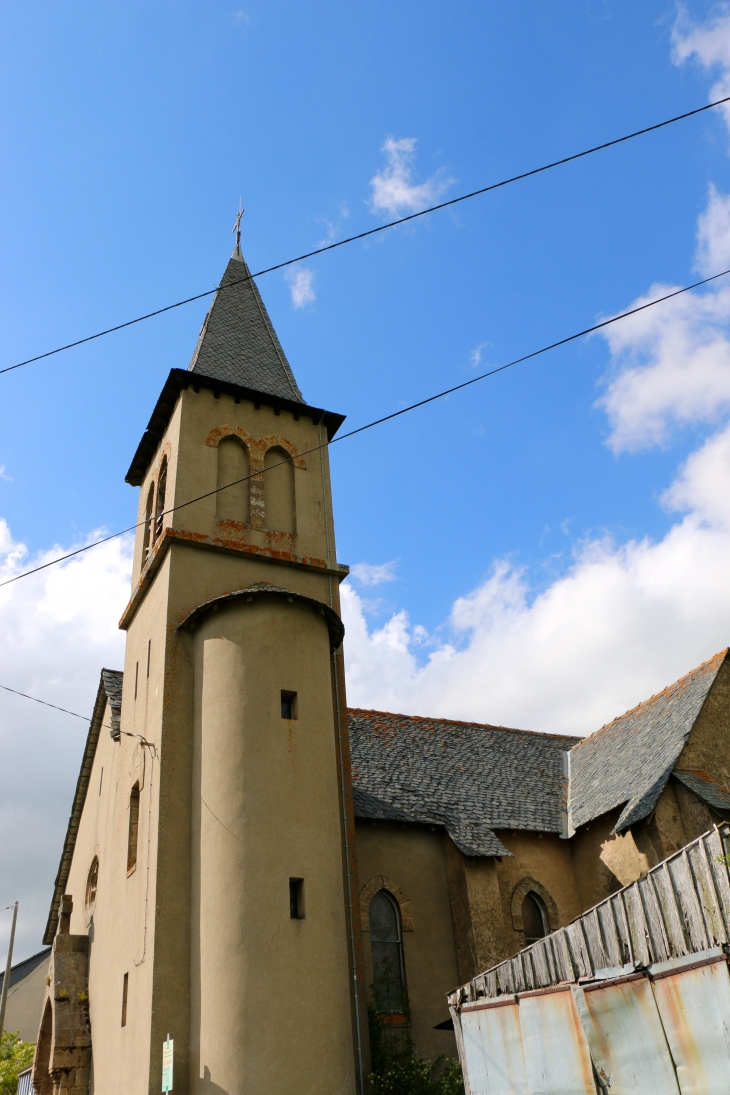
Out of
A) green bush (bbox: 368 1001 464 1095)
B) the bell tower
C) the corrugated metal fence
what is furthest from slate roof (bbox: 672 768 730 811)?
the corrugated metal fence

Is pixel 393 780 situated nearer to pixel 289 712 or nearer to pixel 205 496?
pixel 289 712

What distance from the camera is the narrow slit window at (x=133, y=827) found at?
1688cm

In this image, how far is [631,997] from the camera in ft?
31.2

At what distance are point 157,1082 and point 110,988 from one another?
3.70m

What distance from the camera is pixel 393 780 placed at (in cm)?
2158

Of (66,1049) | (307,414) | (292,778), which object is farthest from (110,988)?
(307,414)

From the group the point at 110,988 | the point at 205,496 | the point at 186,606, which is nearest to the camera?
the point at 110,988

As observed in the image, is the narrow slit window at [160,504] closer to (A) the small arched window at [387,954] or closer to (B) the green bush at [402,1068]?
(A) the small arched window at [387,954]

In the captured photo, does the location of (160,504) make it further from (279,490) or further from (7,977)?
(7,977)

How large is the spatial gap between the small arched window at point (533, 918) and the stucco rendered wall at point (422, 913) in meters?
2.36

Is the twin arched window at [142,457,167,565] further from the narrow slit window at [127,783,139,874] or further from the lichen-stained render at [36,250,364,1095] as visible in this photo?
the narrow slit window at [127,783,139,874]

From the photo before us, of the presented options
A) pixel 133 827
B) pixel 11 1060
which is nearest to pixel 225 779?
pixel 133 827

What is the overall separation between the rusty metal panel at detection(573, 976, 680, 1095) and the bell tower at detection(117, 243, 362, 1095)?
556 cm

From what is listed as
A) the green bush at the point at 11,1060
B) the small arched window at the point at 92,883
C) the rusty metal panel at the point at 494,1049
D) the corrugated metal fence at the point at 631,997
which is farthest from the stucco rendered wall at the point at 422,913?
the green bush at the point at 11,1060
